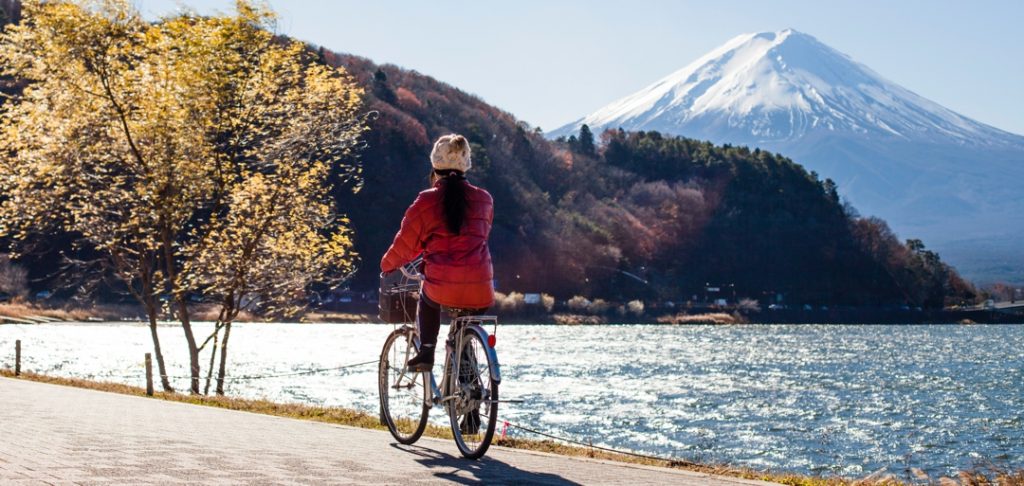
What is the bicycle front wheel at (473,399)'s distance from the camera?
23.3 ft

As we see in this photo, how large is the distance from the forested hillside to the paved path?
119 meters

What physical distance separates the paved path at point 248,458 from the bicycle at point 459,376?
0.64ft

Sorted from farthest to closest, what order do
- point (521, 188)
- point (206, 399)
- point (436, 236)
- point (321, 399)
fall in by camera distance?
point (521, 188) → point (321, 399) → point (206, 399) → point (436, 236)

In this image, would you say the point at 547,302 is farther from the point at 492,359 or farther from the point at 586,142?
the point at 492,359

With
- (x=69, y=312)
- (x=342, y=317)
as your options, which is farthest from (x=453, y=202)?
(x=342, y=317)

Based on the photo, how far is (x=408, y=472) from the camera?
6680mm

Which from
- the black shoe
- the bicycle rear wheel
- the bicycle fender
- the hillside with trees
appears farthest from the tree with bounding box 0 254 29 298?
the bicycle fender

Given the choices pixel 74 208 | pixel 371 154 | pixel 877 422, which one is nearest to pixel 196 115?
pixel 74 208

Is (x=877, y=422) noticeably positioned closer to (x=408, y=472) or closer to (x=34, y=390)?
(x=34, y=390)

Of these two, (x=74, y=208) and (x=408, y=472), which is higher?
(x=74, y=208)

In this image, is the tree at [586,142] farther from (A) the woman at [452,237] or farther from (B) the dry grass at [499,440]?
(A) the woman at [452,237]

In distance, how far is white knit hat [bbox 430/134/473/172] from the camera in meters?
7.45

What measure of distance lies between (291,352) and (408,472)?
61.4 meters

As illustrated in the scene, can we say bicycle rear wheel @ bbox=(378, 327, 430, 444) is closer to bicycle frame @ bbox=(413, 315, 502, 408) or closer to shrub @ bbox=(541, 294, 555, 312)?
bicycle frame @ bbox=(413, 315, 502, 408)
